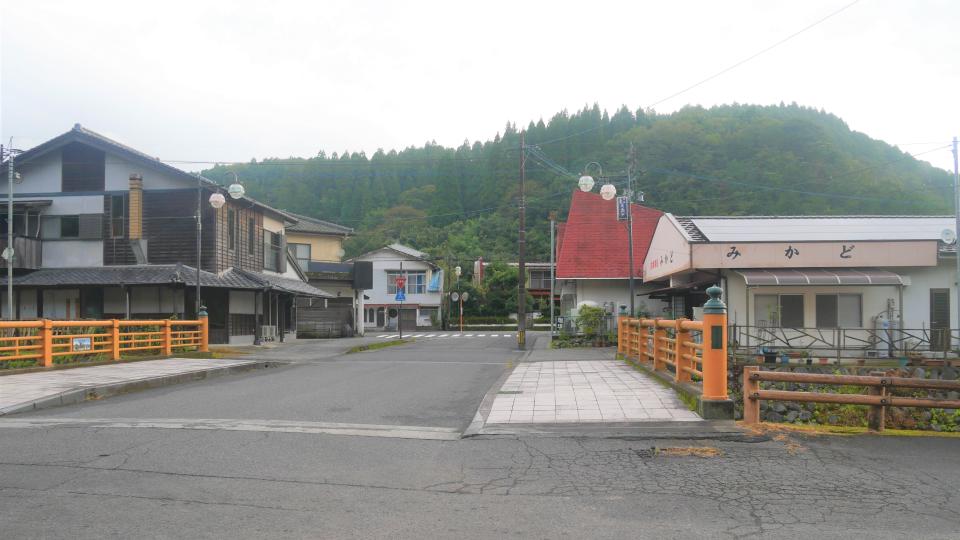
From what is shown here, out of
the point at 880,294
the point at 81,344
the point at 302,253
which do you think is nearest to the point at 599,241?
the point at 880,294

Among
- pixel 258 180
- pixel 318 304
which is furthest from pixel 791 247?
pixel 258 180

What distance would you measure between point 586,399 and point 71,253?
23700mm

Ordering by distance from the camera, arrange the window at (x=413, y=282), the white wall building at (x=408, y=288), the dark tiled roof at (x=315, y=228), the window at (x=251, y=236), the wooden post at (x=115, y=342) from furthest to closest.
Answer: the window at (x=413, y=282) < the white wall building at (x=408, y=288) < the dark tiled roof at (x=315, y=228) < the window at (x=251, y=236) < the wooden post at (x=115, y=342)

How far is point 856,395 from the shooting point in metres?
8.61

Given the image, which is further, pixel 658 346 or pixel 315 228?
pixel 315 228

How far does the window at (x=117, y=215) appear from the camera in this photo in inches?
1047

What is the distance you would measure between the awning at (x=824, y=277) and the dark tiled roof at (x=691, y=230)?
182 centimetres

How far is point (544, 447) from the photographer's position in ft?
24.6

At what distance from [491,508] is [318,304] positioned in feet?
128

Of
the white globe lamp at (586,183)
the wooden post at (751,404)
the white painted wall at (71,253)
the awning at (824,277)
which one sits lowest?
the wooden post at (751,404)

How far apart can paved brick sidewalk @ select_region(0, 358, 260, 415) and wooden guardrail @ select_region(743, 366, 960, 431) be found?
9.97 meters

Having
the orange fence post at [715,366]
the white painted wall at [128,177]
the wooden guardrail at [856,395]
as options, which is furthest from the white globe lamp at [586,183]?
the white painted wall at [128,177]

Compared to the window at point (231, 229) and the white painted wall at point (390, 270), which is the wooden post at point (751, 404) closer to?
the window at point (231, 229)

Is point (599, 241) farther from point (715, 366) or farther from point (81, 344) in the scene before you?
point (715, 366)
